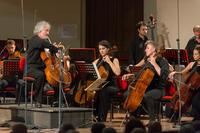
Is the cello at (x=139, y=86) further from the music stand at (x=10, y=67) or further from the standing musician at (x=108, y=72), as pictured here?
the music stand at (x=10, y=67)

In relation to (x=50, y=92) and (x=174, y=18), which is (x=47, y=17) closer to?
(x=174, y=18)

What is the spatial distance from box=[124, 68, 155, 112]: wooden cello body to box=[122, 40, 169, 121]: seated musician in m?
0.09

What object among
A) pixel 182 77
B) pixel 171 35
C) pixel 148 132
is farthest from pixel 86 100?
pixel 148 132

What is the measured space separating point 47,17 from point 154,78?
6319 millimetres

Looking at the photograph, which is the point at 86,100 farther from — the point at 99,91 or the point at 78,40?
the point at 78,40

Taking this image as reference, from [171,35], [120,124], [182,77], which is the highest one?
[171,35]

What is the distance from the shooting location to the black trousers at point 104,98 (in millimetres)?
8922

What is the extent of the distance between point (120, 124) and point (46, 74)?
1.45 m

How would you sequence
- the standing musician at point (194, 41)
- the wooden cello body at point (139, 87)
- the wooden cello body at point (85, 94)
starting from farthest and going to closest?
1. the standing musician at point (194, 41)
2. the wooden cello body at point (85, 94)
3. the wooden cello body at point (139, 87)

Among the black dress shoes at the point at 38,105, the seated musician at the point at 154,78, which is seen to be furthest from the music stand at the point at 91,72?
the black dress shoes at the point at 38,105

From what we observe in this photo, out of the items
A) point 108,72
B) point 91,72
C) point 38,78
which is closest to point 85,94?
point 108,72

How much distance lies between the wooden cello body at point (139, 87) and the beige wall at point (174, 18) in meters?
3.59

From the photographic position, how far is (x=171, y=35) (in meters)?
11.9

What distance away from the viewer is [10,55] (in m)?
10.9
